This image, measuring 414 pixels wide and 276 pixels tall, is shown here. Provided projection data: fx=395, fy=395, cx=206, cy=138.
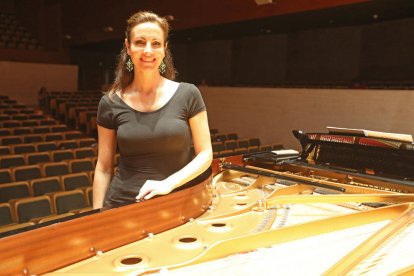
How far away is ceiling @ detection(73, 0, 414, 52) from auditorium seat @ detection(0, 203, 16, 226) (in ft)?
21.2

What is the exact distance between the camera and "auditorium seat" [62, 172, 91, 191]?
13.3ft

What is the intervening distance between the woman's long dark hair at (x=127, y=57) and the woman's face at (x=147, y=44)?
24 mm

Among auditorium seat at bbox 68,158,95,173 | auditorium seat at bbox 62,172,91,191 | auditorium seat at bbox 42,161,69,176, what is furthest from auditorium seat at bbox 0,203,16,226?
auditorium seat at bbox 68,158,95,173

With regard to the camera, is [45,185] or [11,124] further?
[11,124]

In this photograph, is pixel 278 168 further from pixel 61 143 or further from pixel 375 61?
pixel 375 61

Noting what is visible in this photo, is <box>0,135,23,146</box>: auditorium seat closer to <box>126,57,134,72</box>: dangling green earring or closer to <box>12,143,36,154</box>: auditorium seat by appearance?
<box>12,143,36,154</box>: auditorium seat

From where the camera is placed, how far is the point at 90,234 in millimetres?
1104

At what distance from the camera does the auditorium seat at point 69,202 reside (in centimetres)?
337

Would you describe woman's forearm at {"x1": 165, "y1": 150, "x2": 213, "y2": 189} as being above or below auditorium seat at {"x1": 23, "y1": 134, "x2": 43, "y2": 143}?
above

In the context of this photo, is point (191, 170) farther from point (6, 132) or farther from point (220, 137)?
point (220, 137)

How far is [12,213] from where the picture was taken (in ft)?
10.2

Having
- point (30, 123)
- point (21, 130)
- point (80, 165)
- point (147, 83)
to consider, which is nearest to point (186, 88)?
point (147, 83)

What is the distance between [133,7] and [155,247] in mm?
11002

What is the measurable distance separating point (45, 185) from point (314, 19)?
721cm
